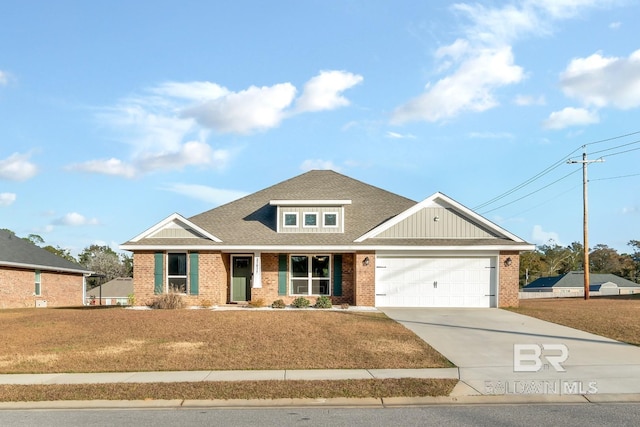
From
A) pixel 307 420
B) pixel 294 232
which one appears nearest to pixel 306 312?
pixel 294 232

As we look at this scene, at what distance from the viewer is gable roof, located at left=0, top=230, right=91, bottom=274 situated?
107 feet

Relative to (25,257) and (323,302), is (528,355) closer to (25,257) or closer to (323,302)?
(323,302)

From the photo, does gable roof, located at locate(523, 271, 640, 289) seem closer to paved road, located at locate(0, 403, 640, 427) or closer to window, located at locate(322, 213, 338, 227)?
window, located at locate(322, 213, 338, 227)

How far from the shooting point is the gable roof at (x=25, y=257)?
107 ft

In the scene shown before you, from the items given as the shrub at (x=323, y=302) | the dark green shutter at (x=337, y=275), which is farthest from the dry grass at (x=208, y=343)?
the dark green shutter at (x=337, y=275)

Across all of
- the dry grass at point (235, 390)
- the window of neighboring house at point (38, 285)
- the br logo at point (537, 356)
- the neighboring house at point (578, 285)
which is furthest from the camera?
the neighboring house at point (578, 285)

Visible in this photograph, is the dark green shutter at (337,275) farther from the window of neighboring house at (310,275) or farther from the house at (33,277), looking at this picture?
the house at (33,277)

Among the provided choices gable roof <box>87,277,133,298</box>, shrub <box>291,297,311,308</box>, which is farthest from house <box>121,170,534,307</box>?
gable roof <box>87,277,133,298</box>

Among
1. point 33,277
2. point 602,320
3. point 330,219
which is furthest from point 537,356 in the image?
point 33,277

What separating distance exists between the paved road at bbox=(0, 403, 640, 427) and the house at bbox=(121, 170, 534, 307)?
15.6m

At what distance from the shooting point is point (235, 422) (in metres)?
7.84

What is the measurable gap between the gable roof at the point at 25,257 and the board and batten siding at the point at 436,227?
22065mm

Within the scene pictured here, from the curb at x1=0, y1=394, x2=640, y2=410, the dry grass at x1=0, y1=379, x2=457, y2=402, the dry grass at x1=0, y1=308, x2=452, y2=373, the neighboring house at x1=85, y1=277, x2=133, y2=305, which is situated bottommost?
the neighboring house at x1=85, y1=277, x2=133, y2=305

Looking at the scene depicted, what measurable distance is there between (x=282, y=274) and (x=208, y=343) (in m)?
11.4
